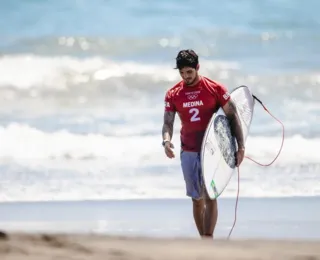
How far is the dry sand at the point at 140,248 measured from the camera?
4.14m

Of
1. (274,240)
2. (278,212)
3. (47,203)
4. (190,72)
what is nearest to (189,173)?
(190,72)

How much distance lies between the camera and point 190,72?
7238mm

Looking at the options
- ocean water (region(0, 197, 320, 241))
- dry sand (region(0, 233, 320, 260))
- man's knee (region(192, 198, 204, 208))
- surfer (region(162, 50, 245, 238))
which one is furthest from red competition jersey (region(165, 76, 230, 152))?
dry sand (region(0, 233, 320, 260))

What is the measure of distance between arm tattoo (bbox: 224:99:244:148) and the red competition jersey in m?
0.08

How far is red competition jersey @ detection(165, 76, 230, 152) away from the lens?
24.0 feet

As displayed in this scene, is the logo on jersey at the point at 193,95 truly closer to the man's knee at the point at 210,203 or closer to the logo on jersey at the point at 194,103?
the logo on jersey at the point at 194,103

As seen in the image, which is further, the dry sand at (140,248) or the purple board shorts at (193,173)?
the purple board shorts at (193,173)

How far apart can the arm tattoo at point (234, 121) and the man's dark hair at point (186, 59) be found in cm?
48

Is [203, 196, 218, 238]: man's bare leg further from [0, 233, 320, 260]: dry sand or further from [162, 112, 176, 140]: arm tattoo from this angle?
[0, 233, 320, 260]: dry sand

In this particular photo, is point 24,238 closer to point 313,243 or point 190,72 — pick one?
point 313,243

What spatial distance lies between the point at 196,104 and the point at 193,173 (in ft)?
1.95

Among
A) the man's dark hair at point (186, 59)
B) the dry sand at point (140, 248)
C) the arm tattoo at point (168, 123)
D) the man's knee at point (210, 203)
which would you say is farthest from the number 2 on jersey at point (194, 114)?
the dry sand at point (140, 248)

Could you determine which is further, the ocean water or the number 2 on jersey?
the ocean water

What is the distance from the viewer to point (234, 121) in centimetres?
756
